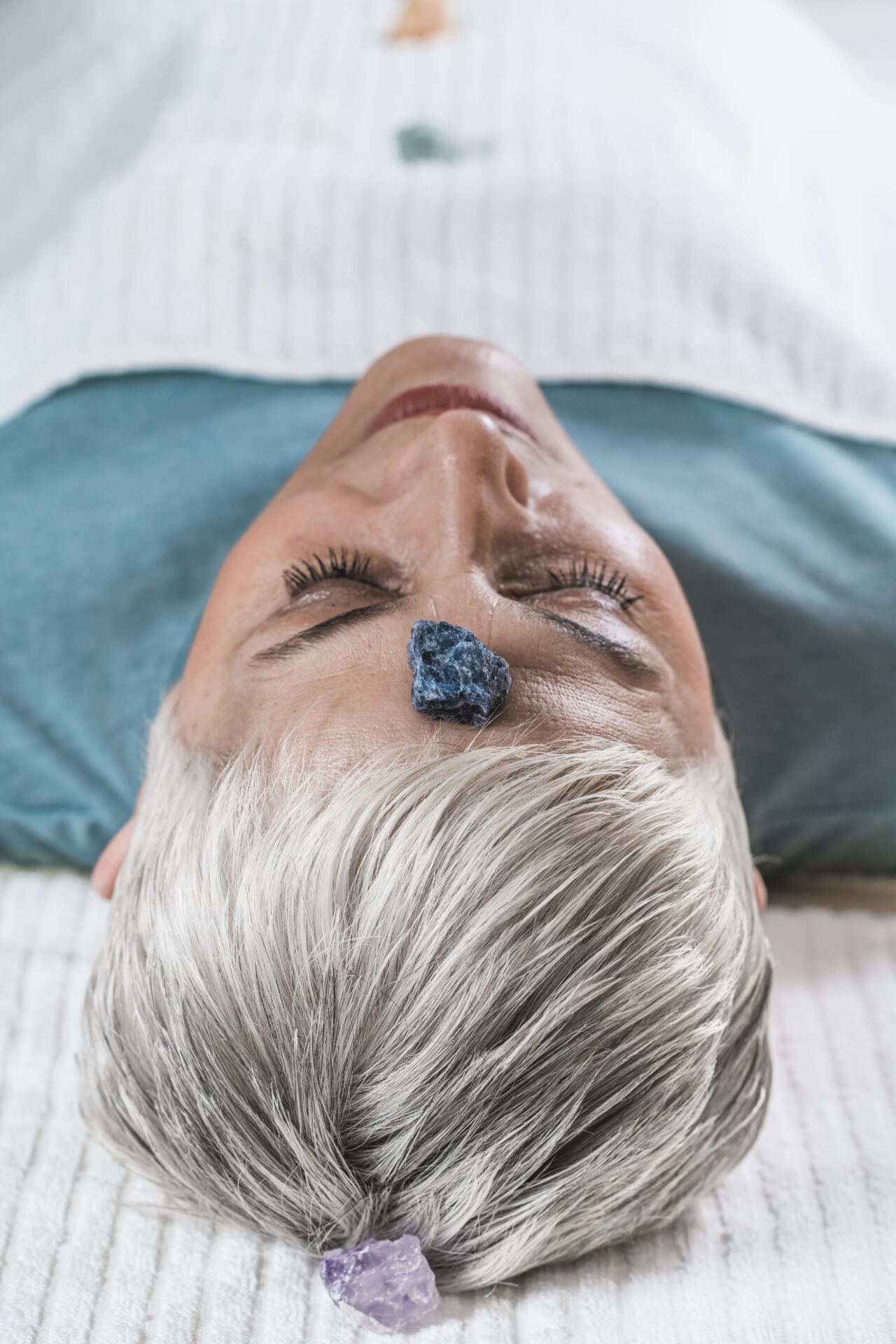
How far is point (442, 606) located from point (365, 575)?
9 cm

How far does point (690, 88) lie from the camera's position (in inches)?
57.2

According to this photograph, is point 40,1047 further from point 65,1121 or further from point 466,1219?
point 466,1219

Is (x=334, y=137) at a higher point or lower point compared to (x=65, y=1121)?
higher

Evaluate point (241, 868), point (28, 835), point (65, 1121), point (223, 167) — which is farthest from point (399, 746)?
point (223, 167)

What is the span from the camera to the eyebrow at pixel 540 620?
743 millimetres

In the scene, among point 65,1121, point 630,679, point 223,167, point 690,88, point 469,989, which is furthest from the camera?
point 690,88

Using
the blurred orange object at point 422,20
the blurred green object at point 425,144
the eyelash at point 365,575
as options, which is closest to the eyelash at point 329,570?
the eyelash at point 365,575

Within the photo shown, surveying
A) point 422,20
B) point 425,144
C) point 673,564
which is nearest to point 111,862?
point 673,564

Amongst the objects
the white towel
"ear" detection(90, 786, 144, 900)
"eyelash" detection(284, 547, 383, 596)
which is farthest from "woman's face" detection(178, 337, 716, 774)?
the white towel

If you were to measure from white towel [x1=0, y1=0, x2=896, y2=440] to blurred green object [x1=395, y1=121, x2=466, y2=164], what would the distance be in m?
0.02

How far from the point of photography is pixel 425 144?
1.35m

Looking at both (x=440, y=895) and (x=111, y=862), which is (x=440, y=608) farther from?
(x=111, y=862)

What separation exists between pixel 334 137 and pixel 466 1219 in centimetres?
125

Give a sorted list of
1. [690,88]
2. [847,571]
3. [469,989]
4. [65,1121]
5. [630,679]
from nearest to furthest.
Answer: [469,989] < [630,679] < [65,1121] < [847,571] < [690,88]
